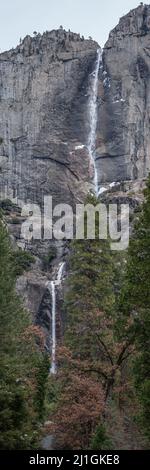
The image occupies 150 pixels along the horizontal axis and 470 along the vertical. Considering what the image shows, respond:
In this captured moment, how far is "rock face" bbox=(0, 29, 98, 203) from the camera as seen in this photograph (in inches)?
3270

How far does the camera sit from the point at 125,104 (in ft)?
278

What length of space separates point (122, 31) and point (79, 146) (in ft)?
62.3

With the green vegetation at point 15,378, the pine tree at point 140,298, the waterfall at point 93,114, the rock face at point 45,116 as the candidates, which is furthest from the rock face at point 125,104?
the pine tree at point 140,298

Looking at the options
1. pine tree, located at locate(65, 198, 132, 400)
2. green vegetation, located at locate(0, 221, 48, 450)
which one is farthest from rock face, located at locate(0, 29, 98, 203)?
pine tree, located at locate(65, 198, 132, 400)

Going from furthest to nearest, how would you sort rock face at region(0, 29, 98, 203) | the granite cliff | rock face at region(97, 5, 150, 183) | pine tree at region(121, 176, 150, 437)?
rock face at region(97, 5, 150, 183) < rock face at region(0, 29, 98, 203) < the granite cliff < pine tree at region(121, 176, 150, 437)

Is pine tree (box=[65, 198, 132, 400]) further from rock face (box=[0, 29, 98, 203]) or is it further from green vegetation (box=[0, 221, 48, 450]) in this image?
rock face (box=[0, 29, 98, 203])

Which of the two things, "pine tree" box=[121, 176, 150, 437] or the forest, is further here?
the forest

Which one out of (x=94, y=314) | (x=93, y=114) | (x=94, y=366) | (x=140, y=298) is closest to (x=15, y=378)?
(x=94, y=366)

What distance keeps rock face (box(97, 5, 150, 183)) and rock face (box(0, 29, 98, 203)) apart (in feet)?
8.55

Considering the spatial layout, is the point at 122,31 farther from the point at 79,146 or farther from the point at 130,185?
the point at 130,185

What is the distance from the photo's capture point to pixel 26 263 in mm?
63125

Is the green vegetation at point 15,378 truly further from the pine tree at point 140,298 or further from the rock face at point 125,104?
the rock face at point 125,104

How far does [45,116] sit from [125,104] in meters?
11.3

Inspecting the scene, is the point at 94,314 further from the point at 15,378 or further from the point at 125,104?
the point at 125,104
